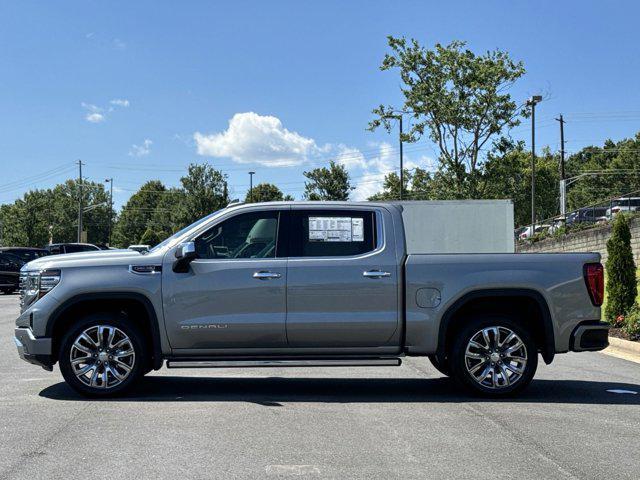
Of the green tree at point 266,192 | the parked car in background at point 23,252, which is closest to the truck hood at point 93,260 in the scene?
the parked car in background at point 23,252

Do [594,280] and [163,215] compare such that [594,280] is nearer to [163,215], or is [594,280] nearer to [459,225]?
[459,225]

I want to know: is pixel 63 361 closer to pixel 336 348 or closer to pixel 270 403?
pixel 270 403

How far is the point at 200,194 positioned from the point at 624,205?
3907cm

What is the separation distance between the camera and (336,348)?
7508mm

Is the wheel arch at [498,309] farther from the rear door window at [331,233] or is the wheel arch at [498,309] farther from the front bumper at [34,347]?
the front bumper at [34,347]

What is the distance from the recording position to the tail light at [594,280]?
7555mm

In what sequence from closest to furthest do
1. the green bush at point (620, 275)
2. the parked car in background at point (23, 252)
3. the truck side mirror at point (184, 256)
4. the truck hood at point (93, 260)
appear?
the truck side mirror at point (184, 256) < the truck hood at point (93, 260) < the green bush at point (620, 275) < the parked car in background at point (23, 252)

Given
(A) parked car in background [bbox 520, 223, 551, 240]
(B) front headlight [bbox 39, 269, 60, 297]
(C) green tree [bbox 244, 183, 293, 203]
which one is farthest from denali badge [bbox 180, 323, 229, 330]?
(C) green tree [bbox 244, 183, 293, 203]

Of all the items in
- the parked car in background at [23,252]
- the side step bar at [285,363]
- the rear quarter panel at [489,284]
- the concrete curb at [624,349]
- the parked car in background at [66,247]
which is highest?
the parked car in background at [66,247]

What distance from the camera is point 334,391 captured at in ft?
26.8

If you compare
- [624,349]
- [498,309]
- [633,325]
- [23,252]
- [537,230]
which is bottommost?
[624,349]

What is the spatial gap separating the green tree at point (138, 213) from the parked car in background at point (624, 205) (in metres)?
80.8

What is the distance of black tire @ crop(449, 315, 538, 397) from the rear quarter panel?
0.27 meters

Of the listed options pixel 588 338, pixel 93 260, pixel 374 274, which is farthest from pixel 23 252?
pixel 588 338
